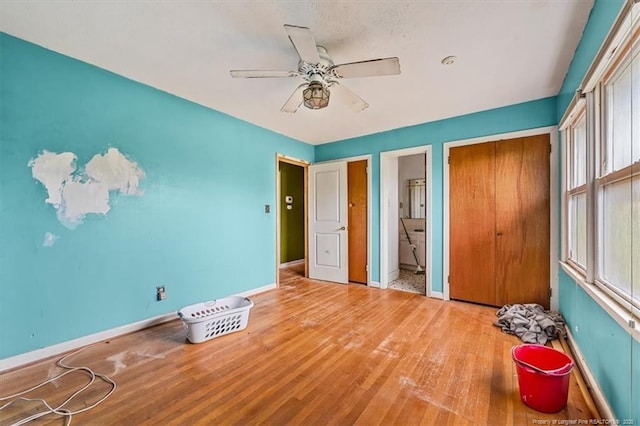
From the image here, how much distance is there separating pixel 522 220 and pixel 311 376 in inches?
111

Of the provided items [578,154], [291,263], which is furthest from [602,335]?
[291,263]

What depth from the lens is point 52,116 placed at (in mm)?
2104

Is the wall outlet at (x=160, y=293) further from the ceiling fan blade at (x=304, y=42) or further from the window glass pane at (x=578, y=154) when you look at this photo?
the window glass pane at (x=578, y=154)

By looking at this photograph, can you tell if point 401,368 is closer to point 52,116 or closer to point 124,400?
point 124,400

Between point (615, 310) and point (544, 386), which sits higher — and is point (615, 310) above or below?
above

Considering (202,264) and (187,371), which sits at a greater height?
(202,264)

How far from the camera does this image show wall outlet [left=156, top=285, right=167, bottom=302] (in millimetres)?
2717

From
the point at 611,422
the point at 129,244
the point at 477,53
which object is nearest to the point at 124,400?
the point at 129,244

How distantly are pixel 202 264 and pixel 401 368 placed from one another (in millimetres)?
2351

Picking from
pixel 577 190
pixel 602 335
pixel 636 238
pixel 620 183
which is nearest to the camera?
pixel 636 238

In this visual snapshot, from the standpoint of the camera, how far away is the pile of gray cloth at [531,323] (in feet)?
7.79

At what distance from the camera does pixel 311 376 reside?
185 cm

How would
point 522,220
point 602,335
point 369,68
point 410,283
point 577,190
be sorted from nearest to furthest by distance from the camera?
1. point 602,335
2. point 369,68
3. point 577,190
4. point 522,220
5. point 410,283

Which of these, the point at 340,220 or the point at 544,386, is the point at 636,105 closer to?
the point at 544,386
